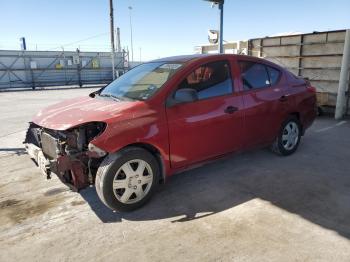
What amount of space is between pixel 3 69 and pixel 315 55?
75.7 feet

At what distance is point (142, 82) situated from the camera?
14.2ft

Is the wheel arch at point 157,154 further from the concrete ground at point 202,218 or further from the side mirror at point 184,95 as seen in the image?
the side mirror at point 184,95

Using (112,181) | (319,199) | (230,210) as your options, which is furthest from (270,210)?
(112,181)

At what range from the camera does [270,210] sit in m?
3.65

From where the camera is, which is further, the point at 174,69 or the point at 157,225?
the point at 174,69

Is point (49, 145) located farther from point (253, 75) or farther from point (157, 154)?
point (253, 75)

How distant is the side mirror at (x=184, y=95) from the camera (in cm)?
378

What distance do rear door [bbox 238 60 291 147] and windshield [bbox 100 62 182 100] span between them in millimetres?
1147

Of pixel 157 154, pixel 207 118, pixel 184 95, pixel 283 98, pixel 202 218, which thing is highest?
pixel 184 95

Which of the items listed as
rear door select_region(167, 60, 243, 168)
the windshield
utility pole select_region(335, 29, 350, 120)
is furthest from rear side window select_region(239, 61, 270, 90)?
utility pole select_region(335, 29, 350, 120)

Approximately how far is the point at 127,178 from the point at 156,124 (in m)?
0.69

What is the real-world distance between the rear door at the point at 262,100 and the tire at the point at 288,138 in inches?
7.2

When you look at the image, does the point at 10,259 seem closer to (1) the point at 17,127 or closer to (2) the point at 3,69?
(1) the point at 17,127

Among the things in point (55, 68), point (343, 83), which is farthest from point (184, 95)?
point (55, 68)
